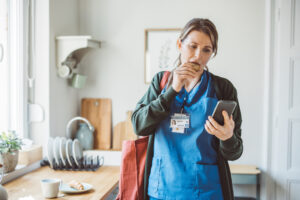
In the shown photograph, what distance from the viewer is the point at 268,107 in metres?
3.09

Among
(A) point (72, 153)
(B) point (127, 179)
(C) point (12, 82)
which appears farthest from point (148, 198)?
(C) point (12, 82)

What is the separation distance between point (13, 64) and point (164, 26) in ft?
4.78

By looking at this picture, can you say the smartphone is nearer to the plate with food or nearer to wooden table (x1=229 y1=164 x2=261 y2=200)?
the plate with food

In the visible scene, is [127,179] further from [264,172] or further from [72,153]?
[264,172]

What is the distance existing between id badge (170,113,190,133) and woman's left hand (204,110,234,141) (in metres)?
0.09

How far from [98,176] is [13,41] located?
48.8 inches

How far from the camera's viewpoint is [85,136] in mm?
3176

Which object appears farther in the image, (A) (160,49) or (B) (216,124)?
(A) (160,49)

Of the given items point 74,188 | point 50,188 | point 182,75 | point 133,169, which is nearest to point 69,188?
point 74,188

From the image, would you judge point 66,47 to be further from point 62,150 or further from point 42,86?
point 62,150

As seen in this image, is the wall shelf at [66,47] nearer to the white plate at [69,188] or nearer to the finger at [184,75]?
the white plate at [69,188]

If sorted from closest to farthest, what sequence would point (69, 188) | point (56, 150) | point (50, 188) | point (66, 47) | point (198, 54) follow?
point (198, 54), point (50, 188), point (69, 188), point (56, 150), point (66, 47)

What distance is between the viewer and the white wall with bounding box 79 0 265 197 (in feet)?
10.5

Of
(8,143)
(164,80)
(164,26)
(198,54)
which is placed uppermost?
(164,26)
